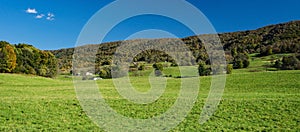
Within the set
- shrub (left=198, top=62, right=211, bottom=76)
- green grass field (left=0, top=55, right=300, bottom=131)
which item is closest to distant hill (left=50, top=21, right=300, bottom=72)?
shrub (left=198, top=62, right=211, bottom=76)

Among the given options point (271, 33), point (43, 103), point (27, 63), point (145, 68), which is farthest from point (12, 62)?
point (271, 33)

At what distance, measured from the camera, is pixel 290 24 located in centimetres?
16712

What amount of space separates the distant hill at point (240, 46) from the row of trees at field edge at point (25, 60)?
15.1 meters

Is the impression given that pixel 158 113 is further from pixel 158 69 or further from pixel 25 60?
pixel 25 60

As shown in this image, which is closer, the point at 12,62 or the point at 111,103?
the point at 111,103

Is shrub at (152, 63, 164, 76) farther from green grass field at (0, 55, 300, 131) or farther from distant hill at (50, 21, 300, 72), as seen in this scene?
green grass field at (0, 55, 300, 131)

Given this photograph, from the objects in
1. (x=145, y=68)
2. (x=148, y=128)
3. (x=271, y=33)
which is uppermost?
(x=271, y=33)

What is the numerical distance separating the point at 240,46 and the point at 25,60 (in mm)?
90277

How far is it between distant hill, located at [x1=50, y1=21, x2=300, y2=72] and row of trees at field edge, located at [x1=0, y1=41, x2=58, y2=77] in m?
15.1

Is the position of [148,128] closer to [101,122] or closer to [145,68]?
[101,122]

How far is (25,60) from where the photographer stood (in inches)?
3364

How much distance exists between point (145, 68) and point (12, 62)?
121 ft

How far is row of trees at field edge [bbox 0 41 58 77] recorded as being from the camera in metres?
75.8

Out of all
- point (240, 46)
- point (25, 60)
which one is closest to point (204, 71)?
point (25, 60)
